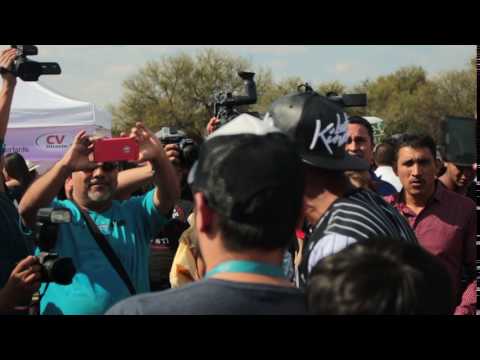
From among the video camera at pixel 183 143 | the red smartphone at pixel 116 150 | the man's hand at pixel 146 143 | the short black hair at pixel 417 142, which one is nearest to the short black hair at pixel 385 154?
the short black hair at pixel 417 142

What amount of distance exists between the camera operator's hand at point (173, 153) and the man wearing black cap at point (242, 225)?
2672mm

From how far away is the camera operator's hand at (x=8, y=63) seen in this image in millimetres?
4070

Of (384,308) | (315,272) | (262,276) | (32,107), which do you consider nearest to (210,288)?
(262,276)

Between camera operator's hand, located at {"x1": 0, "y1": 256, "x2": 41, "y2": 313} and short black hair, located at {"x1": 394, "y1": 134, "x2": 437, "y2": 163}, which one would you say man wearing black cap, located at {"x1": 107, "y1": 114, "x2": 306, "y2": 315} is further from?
short black hair, located at {"x1": 394, "y1": 134, "x2": 437, "y2": 163}

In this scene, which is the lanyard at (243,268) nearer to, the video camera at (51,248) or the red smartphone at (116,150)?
the video camera at (51,248)

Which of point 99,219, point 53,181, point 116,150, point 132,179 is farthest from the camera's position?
point 132,179

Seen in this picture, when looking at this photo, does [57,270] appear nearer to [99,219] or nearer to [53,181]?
[53,181]

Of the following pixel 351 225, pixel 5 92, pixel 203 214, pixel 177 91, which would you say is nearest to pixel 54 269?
pixel 5 92

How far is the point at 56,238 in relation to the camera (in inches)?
147

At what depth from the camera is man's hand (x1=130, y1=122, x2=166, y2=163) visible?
4.09 meters

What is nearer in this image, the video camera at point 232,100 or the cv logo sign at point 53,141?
the video camera at point 232,100

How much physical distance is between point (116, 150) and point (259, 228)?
2.34 m

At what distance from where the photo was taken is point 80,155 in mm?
4023

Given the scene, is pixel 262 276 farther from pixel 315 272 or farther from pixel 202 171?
pixel 202 171
